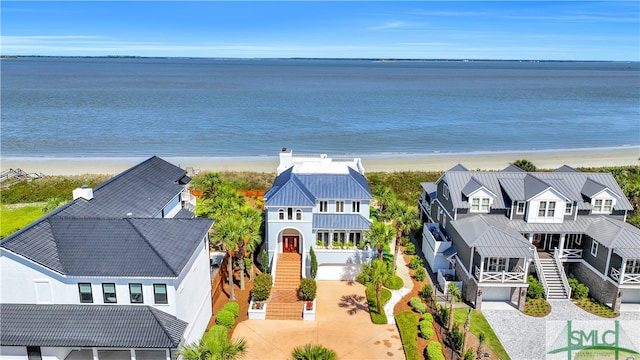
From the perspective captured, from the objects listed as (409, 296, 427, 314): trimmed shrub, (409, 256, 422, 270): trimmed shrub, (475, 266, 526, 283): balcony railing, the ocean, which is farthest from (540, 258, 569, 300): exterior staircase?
the ocean

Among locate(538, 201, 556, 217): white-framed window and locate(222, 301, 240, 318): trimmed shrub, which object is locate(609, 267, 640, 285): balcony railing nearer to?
locate(538, 201, 556, 217): white-framed window

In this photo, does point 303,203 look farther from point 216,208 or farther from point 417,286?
point 417,286

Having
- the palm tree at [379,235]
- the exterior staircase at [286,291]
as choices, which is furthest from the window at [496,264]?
the exterior staircase at [286,291]

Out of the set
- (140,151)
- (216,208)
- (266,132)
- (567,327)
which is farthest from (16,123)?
(567,327)

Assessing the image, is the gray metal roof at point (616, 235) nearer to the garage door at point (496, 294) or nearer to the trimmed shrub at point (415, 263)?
the garage door at point (496, 294)

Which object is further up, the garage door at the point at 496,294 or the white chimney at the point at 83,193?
the white chimney at the point at 83,193

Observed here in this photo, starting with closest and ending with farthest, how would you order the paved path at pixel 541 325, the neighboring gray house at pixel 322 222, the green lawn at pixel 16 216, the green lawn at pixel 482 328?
the green lawn at pixel 482 328 → the paved path at pixel 541 325 → the neighboring gray house at pixel 322 222 → the green lawn at pixel 16 216

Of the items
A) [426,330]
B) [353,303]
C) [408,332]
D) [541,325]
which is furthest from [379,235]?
[541,325]
